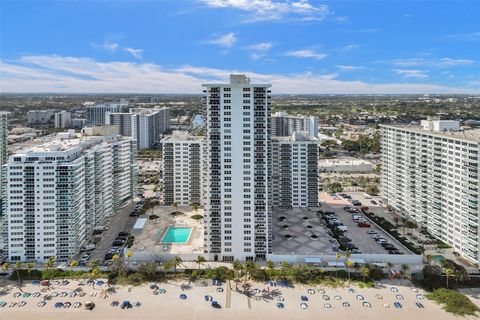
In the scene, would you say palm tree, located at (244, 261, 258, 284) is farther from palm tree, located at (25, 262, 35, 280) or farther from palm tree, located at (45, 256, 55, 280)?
palm tree, located at (25, 262, 35, 280)

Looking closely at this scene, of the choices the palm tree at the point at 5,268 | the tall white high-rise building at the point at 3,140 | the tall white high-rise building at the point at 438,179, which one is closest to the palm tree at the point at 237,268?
the palm tree at the point at 5,268

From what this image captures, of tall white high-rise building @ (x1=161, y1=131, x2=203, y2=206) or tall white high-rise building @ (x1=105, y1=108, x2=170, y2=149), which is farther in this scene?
tall white high-rise building @ (x1=105, y1=108, x2=170, y2=149)

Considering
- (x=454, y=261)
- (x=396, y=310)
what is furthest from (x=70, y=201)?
(x=454, y=261)

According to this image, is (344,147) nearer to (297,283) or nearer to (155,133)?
(155,133)

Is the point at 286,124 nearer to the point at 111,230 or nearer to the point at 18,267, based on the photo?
the point at 111,230

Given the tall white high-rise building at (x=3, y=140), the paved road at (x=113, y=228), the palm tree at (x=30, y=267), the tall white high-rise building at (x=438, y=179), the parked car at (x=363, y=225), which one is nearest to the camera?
the palm tree at (x=30, y=267)

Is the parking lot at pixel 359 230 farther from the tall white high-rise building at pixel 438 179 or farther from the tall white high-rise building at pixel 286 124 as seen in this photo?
the tall white high-rise building at pixel 286 124

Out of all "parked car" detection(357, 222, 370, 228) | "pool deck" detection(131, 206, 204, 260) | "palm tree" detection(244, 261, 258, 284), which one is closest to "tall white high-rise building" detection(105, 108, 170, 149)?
"pool deck" detection(131, 206, 204, 260)
